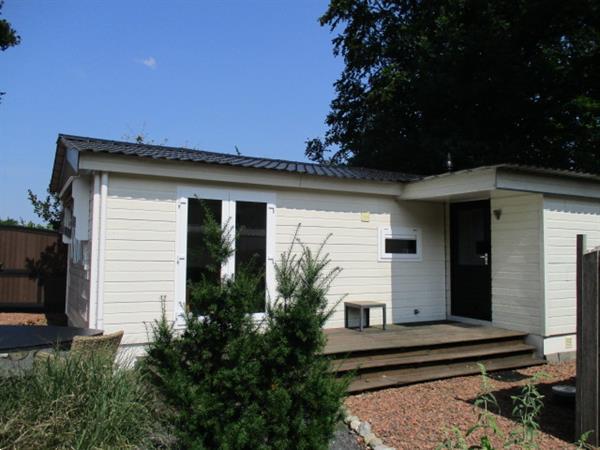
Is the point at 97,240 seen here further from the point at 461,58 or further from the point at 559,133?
the point at 559,133

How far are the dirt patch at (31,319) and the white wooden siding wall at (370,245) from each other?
5.02 metres

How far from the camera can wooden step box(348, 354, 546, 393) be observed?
514cm

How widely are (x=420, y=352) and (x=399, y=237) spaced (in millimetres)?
2368

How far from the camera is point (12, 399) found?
9.57ft

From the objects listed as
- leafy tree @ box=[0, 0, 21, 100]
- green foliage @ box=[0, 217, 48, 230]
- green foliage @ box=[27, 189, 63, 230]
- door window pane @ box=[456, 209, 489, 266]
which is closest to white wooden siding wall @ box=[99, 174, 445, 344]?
door window pane @ box=[456, 209, 489, 266]

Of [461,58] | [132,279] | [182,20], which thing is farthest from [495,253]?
[461,58]

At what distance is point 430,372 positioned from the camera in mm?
5641

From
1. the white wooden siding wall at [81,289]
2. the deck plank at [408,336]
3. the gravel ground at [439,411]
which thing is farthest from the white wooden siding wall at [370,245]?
the white wooden siding wall at [81,289]

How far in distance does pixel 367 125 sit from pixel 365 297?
12420 millimetres

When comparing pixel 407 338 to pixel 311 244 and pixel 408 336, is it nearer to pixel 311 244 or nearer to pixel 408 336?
pixel 408 336

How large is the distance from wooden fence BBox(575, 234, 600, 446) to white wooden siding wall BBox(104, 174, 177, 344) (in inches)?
164

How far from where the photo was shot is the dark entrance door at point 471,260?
295 inches

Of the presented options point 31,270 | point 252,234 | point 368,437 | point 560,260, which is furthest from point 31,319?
point 560,260

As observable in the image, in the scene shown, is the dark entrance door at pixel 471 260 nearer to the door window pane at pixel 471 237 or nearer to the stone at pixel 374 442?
the door window pane at pixel 471 237
